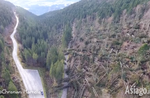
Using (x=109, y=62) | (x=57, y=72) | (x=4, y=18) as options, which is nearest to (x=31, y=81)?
(x=57, y=72)

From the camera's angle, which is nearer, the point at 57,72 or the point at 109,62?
the point at 109,62

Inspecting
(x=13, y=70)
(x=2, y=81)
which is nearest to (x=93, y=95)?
(x=2, y=81)

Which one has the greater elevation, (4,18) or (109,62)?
(4,18)

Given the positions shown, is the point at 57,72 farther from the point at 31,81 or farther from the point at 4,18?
the point at 4,18

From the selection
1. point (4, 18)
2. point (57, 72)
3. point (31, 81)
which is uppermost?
point (4, 18)

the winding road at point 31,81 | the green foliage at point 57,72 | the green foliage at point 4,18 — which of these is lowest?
the winding road at point 31,81

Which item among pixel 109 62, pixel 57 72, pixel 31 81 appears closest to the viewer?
pixel 109 62

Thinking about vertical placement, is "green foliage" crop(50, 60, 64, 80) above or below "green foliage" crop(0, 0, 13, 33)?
below

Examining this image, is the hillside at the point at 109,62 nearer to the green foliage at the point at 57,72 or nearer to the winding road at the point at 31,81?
the green foliage at the point at 57,72

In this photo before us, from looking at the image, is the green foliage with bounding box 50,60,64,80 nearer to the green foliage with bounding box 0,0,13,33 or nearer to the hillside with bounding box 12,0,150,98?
the hillside with bounding box 12,0,150,98

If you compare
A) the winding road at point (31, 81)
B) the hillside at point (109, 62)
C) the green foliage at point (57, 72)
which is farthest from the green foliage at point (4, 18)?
the green foliage at point (57, 72)

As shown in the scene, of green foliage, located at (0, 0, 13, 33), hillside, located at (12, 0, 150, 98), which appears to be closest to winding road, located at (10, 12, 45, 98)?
hillside, located at (12, 0, 150, 98)

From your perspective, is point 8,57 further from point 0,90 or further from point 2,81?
point 0,90
